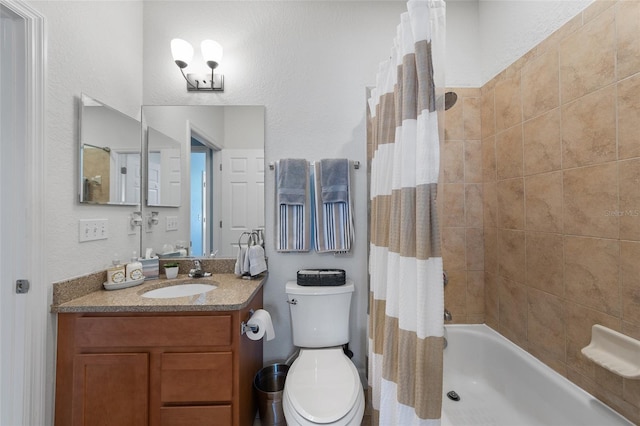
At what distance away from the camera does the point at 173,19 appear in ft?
6.05

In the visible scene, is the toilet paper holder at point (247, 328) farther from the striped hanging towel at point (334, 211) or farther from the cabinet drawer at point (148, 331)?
the striped hanging towel at point (334, 211)

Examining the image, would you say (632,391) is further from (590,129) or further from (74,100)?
(74,100)

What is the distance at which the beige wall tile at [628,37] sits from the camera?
0.97 m

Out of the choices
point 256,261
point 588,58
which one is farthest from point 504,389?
point 588,58

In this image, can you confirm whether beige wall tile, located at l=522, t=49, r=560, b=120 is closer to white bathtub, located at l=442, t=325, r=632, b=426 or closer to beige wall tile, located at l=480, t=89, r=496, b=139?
beige wall tile, located at l=480, t=89, r=496, b=139

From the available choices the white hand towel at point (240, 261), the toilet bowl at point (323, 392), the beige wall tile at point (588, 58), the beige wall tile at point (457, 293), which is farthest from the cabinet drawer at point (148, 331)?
the beige wall tile at point (588, 58)

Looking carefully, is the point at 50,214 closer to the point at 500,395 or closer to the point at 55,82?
the point at 55,82

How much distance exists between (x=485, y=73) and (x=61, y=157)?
2.50m

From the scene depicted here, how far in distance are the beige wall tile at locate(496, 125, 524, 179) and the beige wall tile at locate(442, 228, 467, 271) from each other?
0.44 metres

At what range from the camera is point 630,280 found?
1.00 m

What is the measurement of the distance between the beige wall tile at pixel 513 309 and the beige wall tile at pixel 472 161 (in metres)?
0.68

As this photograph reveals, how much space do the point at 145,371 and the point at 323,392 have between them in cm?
78

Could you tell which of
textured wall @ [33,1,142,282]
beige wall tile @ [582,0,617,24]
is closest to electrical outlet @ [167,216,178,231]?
textured wall @ [33,1,142,282]

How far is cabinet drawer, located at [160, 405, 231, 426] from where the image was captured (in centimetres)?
116
